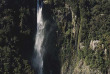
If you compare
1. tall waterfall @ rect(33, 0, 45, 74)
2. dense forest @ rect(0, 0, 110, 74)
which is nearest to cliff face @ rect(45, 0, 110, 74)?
dense forest @ rect(0, 0, 110, 74)

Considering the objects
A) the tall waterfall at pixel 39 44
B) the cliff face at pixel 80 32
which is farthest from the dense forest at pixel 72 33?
the tall waterfall at pixel 39 44

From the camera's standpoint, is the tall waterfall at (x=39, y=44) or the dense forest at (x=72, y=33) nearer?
the dense forest at (x=72, y=33)

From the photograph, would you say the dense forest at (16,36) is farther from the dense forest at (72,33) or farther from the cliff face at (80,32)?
the cliff face at (80,32)

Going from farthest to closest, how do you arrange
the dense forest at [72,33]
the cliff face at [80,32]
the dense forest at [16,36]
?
the cliff face at [80,32]
the dense forest at [72,33]
the dense forest at [16,36]

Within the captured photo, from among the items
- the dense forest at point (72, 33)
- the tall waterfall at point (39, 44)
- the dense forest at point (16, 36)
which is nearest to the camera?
the dense forest at point (16, 36)

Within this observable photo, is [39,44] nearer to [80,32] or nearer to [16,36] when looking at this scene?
[16,36]

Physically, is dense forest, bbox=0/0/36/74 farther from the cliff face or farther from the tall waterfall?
the cliff face

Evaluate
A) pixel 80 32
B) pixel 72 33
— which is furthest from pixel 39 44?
pixel 80 32

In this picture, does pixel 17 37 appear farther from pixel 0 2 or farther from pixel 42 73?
pixel 42 73
